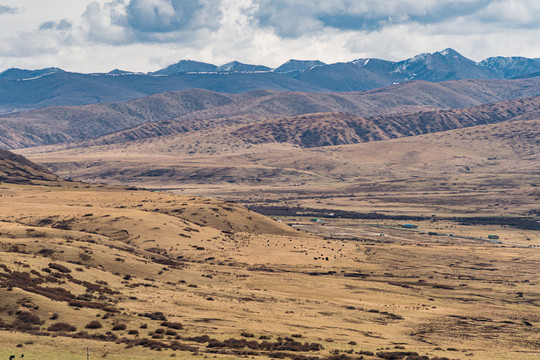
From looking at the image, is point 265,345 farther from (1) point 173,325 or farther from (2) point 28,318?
(2) point 28,318

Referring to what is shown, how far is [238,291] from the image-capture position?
294 ft

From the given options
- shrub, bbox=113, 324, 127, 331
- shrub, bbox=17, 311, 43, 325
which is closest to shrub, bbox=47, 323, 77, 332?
Result: shrub, bbox=17, 311, 43, 325

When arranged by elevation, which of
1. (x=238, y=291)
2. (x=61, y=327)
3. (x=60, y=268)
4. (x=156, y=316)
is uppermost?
(x=60, y=268)

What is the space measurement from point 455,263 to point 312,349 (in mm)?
91971

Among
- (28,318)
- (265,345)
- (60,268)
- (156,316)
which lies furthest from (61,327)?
(60,268)

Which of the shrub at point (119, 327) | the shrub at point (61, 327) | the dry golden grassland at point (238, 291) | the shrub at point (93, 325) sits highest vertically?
the shrub at point (61, 327)

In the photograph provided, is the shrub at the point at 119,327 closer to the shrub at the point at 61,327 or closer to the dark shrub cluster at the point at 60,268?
the shrub at the point at 61,327

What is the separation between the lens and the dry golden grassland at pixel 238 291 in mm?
56219

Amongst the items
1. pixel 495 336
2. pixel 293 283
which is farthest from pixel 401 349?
pixel 293 283

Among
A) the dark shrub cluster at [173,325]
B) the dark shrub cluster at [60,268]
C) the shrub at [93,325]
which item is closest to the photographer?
the shrub at [93,325]

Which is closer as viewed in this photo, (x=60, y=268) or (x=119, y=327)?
(x=119, y=327)

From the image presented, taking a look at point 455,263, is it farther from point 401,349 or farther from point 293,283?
point 401,349

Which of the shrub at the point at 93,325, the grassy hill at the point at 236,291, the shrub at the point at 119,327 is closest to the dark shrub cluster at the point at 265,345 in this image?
the grassy hill at the point at 236,291

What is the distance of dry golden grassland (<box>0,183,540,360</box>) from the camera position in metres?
56.2
